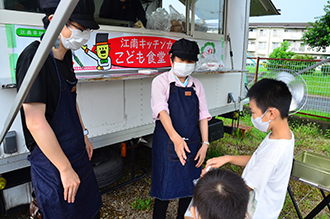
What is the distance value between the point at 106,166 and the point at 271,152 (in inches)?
64.6

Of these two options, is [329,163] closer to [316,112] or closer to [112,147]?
[112,147]

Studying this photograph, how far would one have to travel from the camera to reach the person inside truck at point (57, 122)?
114cm

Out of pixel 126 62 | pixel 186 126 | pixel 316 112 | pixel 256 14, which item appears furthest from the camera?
pixel 316 112

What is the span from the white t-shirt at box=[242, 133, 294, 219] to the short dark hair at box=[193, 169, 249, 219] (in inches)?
12.7

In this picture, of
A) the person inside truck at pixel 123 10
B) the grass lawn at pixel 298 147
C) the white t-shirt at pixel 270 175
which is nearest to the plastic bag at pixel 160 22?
the person inside truck at pixel 123 10

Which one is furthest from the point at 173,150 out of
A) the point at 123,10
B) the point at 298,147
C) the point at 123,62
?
the point at 298,147

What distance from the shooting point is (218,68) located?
312 cm

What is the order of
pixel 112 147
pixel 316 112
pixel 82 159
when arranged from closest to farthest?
pixel 82 159
pixel 112 147
pixel 316 112

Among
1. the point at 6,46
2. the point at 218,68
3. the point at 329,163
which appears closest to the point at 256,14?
the point at 218,68

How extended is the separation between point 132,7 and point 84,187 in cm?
233

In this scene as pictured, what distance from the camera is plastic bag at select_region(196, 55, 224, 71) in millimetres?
2914

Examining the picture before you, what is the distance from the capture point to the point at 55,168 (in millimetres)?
1304

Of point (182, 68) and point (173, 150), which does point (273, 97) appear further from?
point (173, 150)

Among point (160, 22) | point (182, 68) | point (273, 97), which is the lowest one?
point (273, 97)
